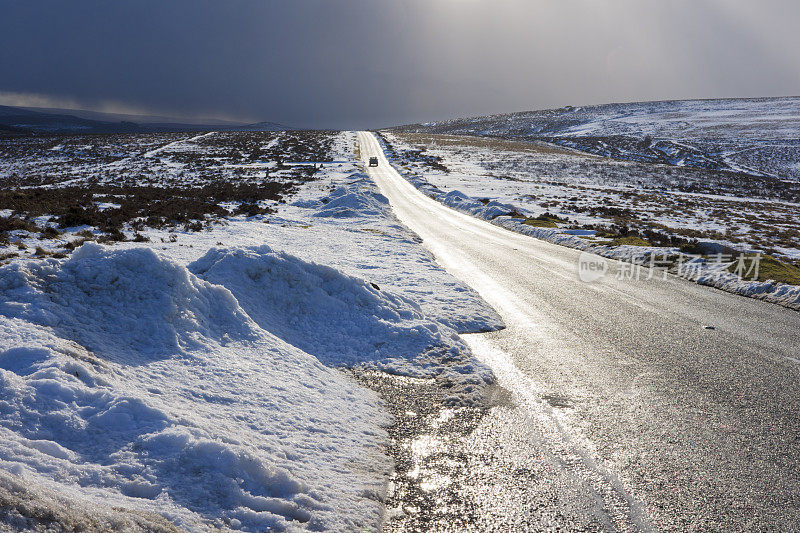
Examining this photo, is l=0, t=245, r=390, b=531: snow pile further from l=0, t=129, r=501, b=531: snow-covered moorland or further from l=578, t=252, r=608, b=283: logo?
l=578, t=252, r=608, b=283: logo

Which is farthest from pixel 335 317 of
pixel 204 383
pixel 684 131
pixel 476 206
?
pixel 684 131

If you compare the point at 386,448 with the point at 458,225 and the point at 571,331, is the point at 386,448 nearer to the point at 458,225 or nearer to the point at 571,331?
the point at 571,331

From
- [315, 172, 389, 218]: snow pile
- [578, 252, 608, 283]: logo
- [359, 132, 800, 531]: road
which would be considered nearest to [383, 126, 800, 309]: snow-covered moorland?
[578, 252, 608, 283]: logo

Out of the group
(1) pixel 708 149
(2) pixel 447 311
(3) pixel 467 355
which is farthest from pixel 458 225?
(1) pixel 708 149

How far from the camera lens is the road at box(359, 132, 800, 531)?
3.89 m

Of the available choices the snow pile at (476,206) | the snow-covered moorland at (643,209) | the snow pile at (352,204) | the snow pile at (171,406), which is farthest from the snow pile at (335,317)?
the snow pile at (476,206)

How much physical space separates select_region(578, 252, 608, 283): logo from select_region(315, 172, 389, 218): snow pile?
11890 mm

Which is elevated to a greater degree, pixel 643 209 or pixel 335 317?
pixel 643 209

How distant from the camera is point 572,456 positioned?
15.1 feet

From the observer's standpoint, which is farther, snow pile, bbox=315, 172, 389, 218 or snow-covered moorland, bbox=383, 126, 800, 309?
snow pile, bbox=315, 172, 389, 218

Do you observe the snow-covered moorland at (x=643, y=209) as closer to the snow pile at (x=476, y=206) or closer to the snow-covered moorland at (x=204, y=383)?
the snow pile at (x=476, y=206)

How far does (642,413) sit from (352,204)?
21.6m

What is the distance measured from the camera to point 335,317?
7.64 m

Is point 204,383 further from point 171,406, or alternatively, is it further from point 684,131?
point 684,131
